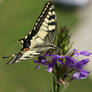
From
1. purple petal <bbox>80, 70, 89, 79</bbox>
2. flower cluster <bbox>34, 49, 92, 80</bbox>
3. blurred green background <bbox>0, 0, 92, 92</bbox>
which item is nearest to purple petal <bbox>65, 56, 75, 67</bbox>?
flower cluster <bbox>34, 49, 92, 80</bbox>

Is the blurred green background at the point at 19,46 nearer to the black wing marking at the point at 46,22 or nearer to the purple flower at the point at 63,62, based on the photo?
the black wing marking at the point at 46,22

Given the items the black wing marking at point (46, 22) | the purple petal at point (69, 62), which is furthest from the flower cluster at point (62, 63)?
the black wing marking at point (46, 22)

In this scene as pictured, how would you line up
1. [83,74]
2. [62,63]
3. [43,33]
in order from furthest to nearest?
[43,33], [83,74], [62,63]

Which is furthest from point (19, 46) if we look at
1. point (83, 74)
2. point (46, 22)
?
point (83, 74)

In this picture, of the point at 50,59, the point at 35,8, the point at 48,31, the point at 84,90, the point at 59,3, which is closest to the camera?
the point at 50,59

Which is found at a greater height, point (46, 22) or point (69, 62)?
point (46, 22)

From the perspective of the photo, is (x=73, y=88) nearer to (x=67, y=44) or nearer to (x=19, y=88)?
(x=19, y=88)

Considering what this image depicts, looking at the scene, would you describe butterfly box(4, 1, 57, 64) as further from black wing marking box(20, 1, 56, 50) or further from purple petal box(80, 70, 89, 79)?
purple petal box(80, 70, 89, 79)

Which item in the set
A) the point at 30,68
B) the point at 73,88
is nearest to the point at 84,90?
the point at 73,88

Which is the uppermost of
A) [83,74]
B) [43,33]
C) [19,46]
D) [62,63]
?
[43,33]

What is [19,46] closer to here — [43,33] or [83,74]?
[43,33]
